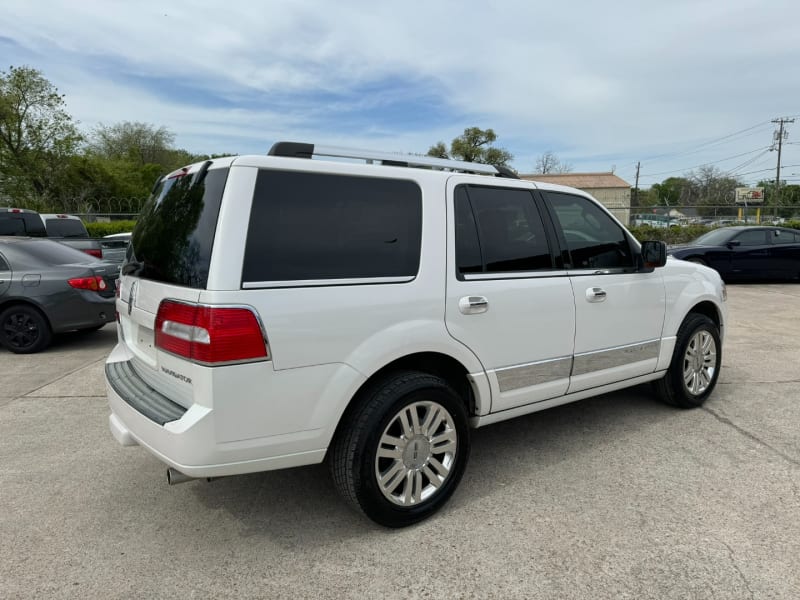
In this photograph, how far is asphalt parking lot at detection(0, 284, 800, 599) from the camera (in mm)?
2398

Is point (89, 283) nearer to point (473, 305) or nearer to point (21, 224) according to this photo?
point (21, 224)

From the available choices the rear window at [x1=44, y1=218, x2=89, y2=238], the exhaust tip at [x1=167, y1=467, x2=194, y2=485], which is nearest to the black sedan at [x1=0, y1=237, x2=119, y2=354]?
the exhaust tip at [x1=167, y1=467, x2=194, y2=485]

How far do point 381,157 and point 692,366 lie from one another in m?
3.20

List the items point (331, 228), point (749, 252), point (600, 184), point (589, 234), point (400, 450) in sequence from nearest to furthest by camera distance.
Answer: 1. point (331, 228)
2. point (400, 450)
3. point (589, 234)
4. point (749, 252)
5. point (600, 184)

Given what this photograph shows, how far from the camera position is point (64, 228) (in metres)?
14.2

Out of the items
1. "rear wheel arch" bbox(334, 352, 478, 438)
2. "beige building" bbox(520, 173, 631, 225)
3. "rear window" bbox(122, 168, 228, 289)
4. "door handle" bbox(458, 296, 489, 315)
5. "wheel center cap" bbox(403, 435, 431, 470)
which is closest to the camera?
"rear window" bbox(122, 168, 228, 289)

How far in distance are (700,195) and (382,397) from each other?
81.6 meters

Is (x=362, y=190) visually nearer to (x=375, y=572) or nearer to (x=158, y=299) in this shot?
(x=158, y=299)

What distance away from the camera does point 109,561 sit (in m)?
2.56

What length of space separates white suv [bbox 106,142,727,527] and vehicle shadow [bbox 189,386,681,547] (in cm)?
32

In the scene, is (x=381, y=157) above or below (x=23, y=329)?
above

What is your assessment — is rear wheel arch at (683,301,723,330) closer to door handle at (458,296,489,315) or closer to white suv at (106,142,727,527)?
white suv at (106,142,727,527)

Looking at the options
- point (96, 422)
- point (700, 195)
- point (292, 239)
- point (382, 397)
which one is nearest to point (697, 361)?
point (382, 397)

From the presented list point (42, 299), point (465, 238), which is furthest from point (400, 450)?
point (42, 299)
